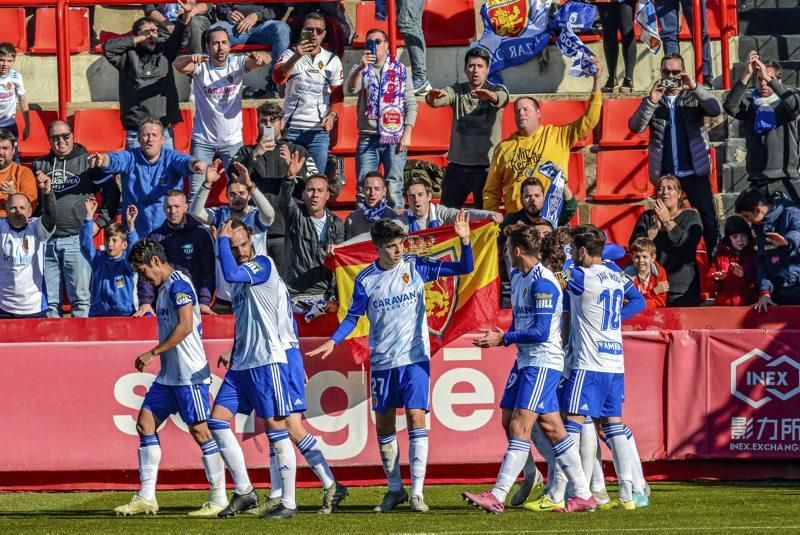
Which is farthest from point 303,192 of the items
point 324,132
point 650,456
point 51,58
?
point 51,58

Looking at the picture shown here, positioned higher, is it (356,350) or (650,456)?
(356,350)

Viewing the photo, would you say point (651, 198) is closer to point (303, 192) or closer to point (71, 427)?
point (303, 192)

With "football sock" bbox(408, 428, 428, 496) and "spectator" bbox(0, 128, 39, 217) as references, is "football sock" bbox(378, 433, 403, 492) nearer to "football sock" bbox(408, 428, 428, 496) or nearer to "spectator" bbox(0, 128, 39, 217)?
"football sock" bbox(408, 428, 428, 496)

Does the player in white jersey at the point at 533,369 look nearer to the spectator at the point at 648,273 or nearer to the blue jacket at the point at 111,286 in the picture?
the spectator at the point at 648,273

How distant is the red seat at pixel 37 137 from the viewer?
1612cm

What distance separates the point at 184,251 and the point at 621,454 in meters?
4.47

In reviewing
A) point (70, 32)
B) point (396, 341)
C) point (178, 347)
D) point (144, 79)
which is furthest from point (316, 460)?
point (70, 32)

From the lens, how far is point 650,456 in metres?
12.0

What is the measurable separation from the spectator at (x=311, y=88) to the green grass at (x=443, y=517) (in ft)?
14.1

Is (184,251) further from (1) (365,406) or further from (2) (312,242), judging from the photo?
(1) (365,406)

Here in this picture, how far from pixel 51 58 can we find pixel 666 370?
943cm

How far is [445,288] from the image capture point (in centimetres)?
1191

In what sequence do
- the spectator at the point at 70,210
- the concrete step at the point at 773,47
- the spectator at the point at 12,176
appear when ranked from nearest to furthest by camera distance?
the spectator at the point at 70,210 → the spectator at the point at 12,176 → the concrete step at the point at 773,47

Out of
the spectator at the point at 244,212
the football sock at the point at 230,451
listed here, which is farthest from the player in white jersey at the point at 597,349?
Answer: the spectator at the point at 244,212
